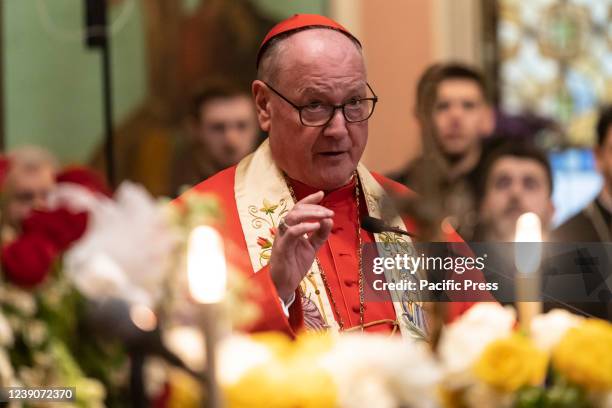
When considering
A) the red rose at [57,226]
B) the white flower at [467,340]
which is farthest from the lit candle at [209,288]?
the white flower at [467,340]

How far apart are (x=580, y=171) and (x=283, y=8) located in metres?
2.13

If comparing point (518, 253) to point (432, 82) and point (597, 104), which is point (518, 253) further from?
point (597, 104)

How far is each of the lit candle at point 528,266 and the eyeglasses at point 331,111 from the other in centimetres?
118

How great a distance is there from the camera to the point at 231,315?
2.00 metres

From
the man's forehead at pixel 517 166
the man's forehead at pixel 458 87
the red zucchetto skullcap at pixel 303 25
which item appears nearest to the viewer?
the red zucchetto skullcap at pixel 303 25

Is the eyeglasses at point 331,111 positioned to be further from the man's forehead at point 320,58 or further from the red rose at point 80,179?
the red rose at point 80,179

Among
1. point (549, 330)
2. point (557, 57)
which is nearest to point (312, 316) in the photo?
point (549, 330)

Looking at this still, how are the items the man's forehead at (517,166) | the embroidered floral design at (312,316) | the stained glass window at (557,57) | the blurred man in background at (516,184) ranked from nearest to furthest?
→ the embroidered floral design at (312,316) → the blurred man in background at (516,184) → the man's forehead at (517,166) → the stained glass window at (557,57)

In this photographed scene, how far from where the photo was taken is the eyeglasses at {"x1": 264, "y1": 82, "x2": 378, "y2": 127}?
367 cm

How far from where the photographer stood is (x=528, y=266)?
2436mm

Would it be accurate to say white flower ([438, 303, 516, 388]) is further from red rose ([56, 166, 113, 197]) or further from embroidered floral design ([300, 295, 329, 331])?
embroidered floral design ([300, 295, 329, 331])

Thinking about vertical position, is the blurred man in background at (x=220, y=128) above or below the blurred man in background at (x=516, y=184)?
above

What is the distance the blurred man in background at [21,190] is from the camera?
1.98 meters

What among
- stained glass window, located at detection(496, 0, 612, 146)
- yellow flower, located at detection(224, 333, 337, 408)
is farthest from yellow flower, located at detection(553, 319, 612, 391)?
stained glass window, located at detection(496, 0, 612, 146)
